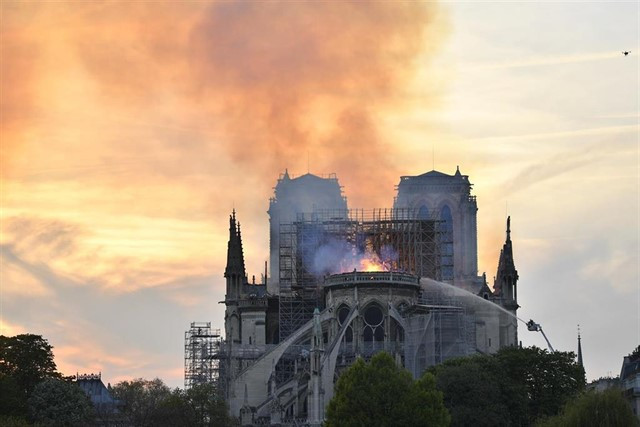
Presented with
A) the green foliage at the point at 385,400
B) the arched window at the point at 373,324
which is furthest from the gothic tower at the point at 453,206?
the green foliage at the point at 385,400

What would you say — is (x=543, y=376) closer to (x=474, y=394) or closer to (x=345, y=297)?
(x=474, y=394)

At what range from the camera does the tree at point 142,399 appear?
14500 cm

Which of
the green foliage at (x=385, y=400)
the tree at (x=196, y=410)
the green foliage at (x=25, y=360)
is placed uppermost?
the green foliage at (x=25, y=360)

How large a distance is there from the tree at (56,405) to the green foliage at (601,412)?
45032mm

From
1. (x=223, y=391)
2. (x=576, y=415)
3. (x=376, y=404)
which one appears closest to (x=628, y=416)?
(x=576, y=415)

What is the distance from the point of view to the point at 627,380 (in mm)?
143000

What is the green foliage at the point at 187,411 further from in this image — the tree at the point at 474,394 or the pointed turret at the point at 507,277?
the pointed turret at the point at 507,277

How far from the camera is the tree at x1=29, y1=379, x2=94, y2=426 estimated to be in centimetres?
14412

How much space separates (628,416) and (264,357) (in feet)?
159

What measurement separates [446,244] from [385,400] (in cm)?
5871

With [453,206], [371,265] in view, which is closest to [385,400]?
[371,265]

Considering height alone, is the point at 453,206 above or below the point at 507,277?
above

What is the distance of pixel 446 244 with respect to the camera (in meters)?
178

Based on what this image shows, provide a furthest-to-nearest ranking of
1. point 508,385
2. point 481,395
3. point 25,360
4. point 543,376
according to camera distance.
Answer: point 25,360 < point 543,376 < point 508,385 < point 481,395
